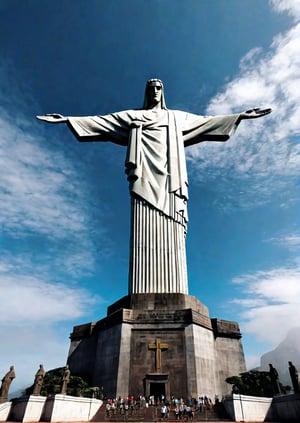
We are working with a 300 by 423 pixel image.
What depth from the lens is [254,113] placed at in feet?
78.4

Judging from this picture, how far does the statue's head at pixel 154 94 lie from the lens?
82.0 ft

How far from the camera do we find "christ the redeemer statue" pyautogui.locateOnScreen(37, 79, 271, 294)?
1889cm

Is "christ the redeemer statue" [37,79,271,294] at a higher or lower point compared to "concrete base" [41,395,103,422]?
higher

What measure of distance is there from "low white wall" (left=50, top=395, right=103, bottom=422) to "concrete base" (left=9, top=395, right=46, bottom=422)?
67 cm

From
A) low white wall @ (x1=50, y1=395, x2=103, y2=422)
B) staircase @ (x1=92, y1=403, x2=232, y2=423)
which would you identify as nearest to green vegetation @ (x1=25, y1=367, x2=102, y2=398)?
low white wall @ (x1=50, y1=395, x2=103, y2=422)

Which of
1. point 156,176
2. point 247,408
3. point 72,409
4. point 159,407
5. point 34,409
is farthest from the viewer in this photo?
point 156,176

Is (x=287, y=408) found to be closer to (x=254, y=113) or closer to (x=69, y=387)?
(x=69, y=387)

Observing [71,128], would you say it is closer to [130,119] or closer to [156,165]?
[130,119]

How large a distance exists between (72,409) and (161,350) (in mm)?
5113

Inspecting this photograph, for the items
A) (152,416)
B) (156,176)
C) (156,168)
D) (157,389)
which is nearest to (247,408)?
(152,416)

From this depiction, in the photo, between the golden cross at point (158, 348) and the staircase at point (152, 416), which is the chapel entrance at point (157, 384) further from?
the staircase at point (152, 416)

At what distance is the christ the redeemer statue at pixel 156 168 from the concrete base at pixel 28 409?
7800 millimetres

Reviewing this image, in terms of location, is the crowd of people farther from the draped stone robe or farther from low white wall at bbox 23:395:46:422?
the draped stone robe

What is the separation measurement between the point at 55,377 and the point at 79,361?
3.10m
